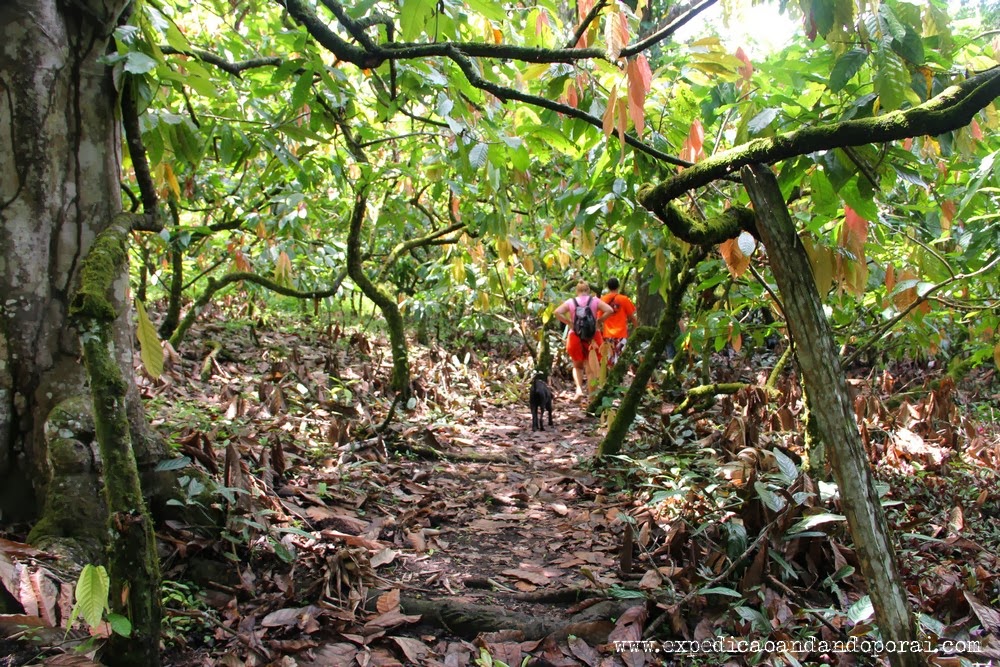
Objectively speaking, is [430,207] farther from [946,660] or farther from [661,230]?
[946,660]

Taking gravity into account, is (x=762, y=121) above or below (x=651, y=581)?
above

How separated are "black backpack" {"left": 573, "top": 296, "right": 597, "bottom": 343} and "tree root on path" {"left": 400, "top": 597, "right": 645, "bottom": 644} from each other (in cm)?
496

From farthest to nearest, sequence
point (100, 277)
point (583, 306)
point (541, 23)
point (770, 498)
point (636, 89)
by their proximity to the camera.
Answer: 1. point (583, 306)
2. point (770, 498)
3. point (541, 23)
4. point (636, 89)
5. point (100, 277)

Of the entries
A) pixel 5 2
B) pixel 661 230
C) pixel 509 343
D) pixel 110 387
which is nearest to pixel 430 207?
pixel 509 343

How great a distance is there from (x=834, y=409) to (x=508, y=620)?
164 centimetres

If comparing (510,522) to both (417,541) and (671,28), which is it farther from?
(671,28)

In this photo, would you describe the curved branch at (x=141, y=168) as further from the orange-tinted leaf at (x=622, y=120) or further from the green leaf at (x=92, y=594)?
the orange-tinted leaf at (x=622, y=120)

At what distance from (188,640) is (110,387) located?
3.78ft

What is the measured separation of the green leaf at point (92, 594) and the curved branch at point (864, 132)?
2149 millimetres

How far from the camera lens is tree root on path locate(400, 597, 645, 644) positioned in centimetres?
275

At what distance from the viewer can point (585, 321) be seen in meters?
7.66

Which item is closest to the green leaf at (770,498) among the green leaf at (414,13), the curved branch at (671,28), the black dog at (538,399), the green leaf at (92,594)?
the curved branch at (671,28)

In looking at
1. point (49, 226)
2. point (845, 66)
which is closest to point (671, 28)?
point (845, 66)

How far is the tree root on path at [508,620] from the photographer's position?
108 inches
